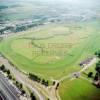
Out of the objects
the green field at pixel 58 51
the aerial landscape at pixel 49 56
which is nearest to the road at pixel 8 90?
the aerial landscape at pixel 49 56

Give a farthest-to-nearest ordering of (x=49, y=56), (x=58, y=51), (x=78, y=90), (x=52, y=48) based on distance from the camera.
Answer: (x=52, y=48) → (x=58, y=51) → (x=49, y=56) → (x=78, y=90)

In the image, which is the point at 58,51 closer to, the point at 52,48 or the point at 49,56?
the point at 52,48

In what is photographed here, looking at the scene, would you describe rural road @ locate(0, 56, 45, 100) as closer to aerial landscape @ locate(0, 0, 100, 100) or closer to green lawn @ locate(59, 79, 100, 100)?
aerial landscape @ locate(0, 0, 100, 100)

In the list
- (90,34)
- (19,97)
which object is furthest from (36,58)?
(90,34)

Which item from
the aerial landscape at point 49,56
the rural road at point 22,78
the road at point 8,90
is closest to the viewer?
the road at point 8,90

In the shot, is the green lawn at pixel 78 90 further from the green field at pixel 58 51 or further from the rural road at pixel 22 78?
the rural road at pixel 22 78

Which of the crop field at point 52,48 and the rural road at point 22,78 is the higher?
the crop field at point 52,48

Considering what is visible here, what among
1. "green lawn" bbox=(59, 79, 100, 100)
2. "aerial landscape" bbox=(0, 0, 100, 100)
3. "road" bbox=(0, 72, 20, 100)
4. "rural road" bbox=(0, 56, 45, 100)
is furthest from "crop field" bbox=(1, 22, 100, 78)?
"road" bbox=(0, 72, 20, 100)

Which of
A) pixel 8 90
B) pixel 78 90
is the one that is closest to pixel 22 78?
pixel 8 90
